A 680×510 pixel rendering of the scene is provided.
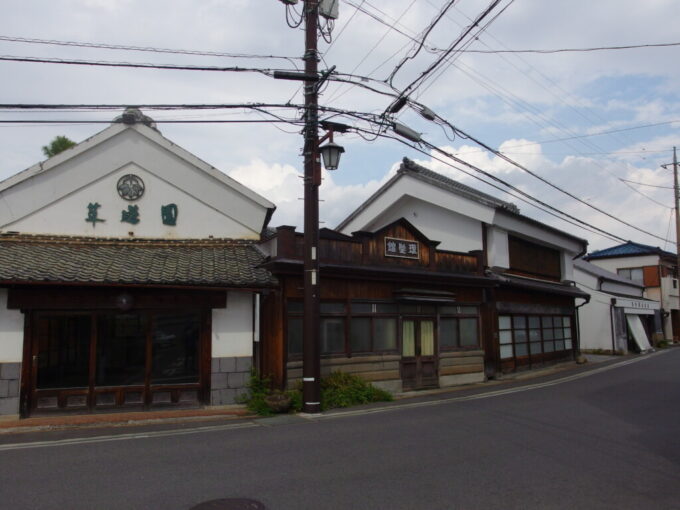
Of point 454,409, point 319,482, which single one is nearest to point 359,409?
point 454,409

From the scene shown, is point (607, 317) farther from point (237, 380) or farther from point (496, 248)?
point (237, 380)

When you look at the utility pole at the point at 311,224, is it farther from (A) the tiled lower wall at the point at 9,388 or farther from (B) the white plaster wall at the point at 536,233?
(B) the white plaster wall at the point at 536,233

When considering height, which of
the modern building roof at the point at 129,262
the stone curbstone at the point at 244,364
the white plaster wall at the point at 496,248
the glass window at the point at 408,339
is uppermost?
the white plaster wall at the point at 496,248

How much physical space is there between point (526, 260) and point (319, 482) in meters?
17.6

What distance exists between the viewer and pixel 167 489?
20.1ft

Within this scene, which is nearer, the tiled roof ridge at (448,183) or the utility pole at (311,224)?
the utility pole at (311,224)

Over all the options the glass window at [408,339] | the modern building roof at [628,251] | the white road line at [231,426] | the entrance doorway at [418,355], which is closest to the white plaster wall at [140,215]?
the glass window at [408,339]

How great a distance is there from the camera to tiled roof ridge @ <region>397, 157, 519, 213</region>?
1986cm

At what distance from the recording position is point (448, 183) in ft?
79.0

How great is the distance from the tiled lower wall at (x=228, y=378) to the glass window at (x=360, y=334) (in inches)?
121

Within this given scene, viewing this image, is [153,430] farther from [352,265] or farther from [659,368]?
[659,368]

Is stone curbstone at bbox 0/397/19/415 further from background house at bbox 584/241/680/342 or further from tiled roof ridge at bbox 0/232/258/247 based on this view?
background house at bbox 584/241/680/342

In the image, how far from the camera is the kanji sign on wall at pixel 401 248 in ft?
50.5

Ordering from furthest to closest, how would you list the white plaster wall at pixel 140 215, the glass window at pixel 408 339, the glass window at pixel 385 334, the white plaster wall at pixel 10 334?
the glass window at pixel 408 339
the glass window at pixel 385 334
the white plaster wall at pixel 140 215
the white plaster wall at pixel 10 334
